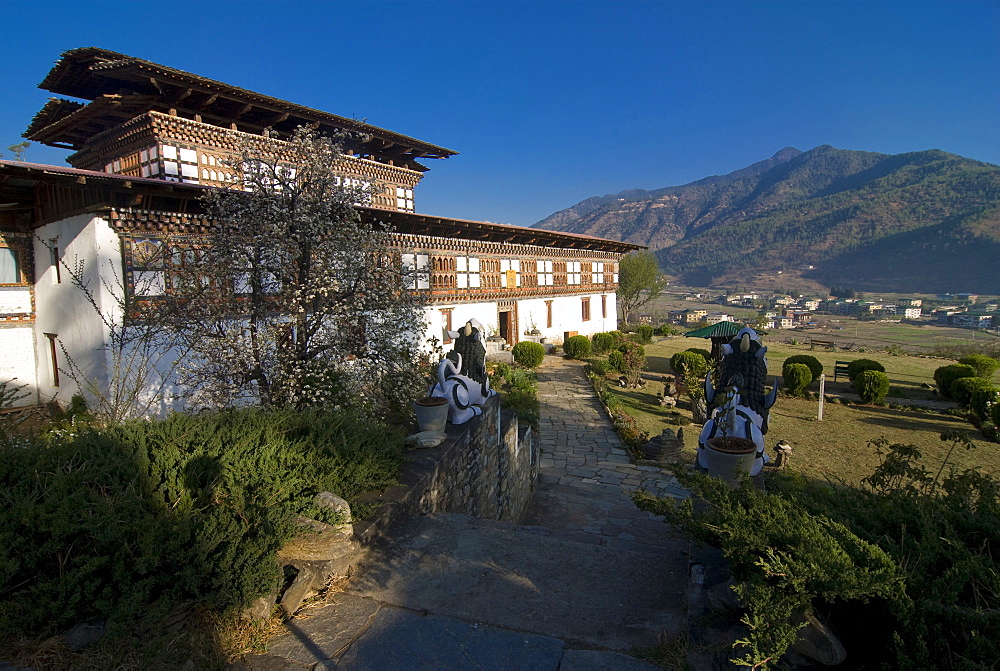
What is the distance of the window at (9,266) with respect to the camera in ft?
38.2

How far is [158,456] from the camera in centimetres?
356

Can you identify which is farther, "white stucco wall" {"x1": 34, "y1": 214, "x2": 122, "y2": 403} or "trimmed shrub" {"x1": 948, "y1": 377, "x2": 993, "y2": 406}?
"trimmed shrub" {"x1": 948, "y1": 377, "x2": 993, "y2": 406}

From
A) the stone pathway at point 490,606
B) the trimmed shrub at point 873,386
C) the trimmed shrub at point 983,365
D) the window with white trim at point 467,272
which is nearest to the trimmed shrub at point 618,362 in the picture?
the window with white trim at point 467,272

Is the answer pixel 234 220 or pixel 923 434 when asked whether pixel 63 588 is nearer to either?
pixel 234 220

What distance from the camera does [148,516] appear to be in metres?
3.01

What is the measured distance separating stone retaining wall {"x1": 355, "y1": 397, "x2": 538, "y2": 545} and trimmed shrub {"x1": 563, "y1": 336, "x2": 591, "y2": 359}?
14.6 m

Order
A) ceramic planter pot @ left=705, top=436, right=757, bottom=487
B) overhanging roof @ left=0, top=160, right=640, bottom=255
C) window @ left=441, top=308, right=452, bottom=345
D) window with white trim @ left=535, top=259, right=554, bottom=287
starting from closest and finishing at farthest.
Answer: ceramic planter pot @ left=705, top=436, right=757, bottom=487 < overhanging roof @ left=0, top=160, right=640, bottom=255 < window @ left=441, top=308, right=452, bottom=345 < window with white trim @ left=535, top=259, right=554, bottom=287

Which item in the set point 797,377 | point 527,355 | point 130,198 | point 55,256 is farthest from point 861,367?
point 55,256

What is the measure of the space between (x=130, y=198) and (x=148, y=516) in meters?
9.71

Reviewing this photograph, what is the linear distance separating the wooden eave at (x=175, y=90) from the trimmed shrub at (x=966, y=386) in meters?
18.7

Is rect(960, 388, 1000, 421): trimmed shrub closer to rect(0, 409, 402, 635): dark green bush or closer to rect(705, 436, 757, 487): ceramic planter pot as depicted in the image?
rect(705, 436, 757, 487): ceramic planter pot

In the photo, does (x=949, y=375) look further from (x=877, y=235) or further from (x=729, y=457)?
(x=877, y=235)

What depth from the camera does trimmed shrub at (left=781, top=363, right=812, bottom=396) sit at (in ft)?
56.9

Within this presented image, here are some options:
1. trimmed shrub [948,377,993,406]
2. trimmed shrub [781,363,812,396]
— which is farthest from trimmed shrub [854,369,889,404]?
trimmed shrub [948,377,993,406]
